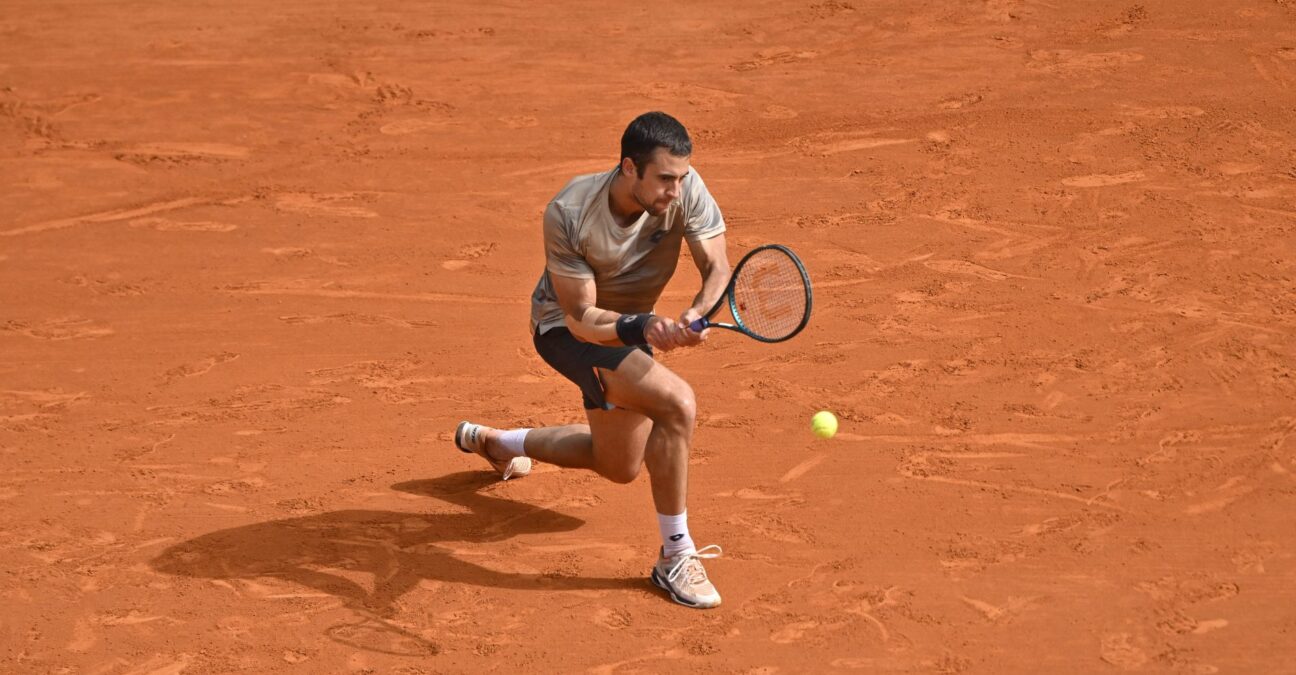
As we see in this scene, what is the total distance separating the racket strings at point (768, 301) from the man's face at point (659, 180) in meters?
0.41

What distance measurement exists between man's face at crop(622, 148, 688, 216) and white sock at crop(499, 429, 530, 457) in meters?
1.48

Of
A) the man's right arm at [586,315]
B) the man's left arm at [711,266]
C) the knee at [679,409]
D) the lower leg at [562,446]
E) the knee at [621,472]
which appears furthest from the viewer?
the lower leg at [562,446]

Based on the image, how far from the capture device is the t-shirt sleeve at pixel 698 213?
5.70 m

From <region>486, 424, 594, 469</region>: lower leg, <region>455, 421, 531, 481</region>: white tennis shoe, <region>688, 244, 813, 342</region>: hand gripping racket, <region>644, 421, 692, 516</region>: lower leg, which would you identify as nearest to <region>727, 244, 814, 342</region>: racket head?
<region>688, 244, 813, 342</region>: hand gripping racket

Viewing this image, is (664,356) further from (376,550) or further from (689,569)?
(689,569)

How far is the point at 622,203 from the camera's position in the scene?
556 centimetres

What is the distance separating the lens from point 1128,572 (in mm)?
5621

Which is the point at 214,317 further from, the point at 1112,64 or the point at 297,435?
the point at 1112,64

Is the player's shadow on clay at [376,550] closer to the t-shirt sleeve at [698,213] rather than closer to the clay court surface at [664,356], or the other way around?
the clay court surface at [664,356]

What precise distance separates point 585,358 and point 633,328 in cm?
49

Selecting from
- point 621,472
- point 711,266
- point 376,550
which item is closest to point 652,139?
point 711,266

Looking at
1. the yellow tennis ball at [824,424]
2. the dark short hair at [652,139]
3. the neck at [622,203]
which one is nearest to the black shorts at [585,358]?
the neck at [622,203]

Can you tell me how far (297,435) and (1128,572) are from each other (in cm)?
400

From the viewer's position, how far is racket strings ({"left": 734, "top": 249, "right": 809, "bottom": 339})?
568cm
